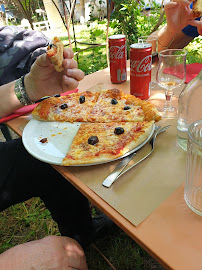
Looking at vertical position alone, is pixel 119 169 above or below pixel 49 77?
below

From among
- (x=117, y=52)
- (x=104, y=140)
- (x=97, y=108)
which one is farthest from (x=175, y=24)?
(x=104, y=140)

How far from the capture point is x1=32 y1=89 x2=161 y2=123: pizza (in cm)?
126

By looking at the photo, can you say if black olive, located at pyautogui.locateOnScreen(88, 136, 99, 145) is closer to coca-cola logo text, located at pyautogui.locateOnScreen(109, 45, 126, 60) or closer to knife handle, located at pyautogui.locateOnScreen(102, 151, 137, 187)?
knife handle, located at pyautogui.locateOnScreen(102, 151, 137, 187)

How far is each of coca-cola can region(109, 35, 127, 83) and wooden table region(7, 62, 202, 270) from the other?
1.02 metres

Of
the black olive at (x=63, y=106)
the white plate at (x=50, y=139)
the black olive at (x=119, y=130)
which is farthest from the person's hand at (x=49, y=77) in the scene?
the black olive at (x=119, y=130)

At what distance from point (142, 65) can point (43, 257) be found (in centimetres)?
106

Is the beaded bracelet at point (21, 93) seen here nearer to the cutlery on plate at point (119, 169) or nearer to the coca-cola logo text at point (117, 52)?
the coca-cola logo text at point (117, 52)

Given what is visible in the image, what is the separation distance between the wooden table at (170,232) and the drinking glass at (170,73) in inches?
23.8

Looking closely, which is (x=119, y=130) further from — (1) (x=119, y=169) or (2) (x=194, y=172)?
(2) (x=194, y=172)

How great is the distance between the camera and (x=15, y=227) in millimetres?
2014

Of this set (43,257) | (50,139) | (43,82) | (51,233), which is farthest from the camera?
(51,233)

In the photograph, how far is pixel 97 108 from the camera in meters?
1.38

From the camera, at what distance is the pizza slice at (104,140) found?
0.94m

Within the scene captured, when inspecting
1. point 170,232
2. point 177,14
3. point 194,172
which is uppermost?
point 177,14
